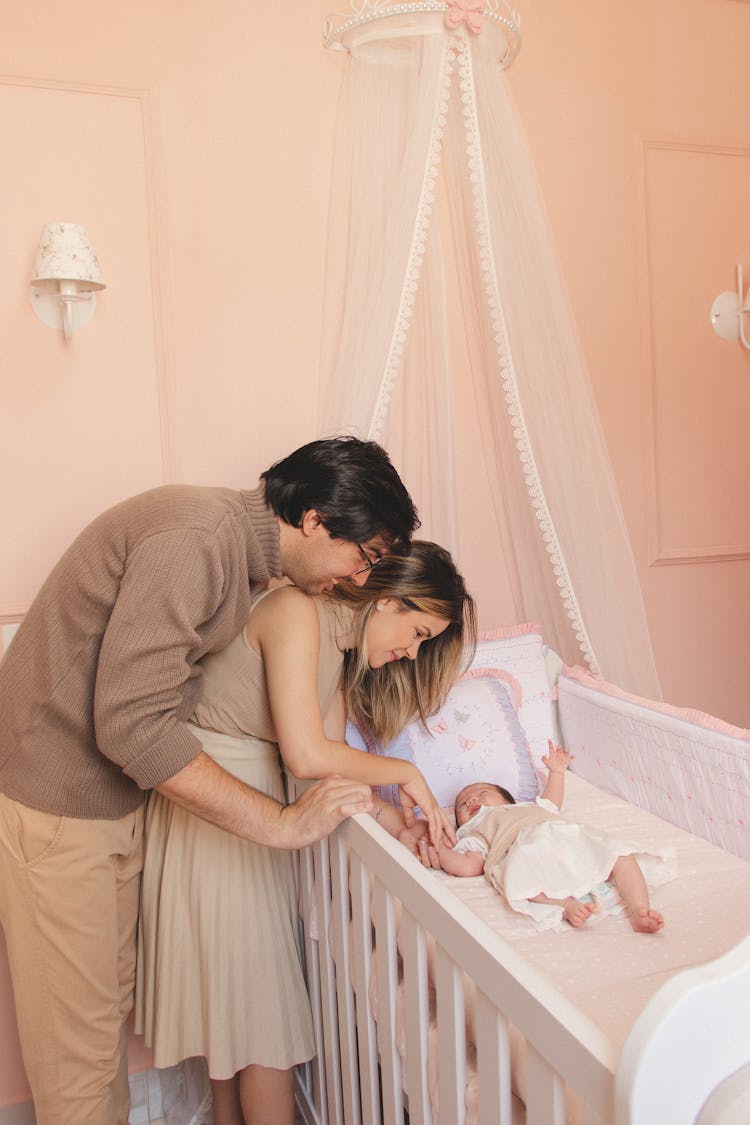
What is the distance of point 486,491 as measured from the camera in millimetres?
2459

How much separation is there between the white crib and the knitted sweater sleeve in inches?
14.1

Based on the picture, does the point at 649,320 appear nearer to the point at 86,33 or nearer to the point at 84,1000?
the point at 86,33

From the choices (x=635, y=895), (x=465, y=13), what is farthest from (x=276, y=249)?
(x=635, y=895)

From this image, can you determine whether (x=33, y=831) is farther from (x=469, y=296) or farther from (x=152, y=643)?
(x=469, y=296)

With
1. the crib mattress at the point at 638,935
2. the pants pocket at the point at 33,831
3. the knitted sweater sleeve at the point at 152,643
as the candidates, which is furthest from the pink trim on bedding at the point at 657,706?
the pants pocket at the point at 33,831

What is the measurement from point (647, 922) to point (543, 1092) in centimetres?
69

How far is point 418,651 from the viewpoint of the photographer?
74.4 inches

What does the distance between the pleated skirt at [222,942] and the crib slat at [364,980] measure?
242 mm

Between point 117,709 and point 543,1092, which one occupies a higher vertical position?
point 117,709

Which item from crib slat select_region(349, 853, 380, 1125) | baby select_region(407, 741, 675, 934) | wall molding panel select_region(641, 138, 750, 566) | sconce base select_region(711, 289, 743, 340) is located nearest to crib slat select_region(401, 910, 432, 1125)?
crib slat select_region(349, 853, 380, 1125)

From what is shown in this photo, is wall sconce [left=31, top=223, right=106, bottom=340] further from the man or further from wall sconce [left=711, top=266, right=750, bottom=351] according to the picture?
wall sconce [left=711, top=266, right=750, bottom=351]

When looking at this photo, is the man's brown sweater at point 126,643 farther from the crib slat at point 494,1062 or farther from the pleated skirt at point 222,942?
the crib slat at point 494,1062

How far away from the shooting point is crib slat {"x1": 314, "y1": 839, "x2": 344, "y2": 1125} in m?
1.68

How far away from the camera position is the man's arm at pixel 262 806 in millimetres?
1387
